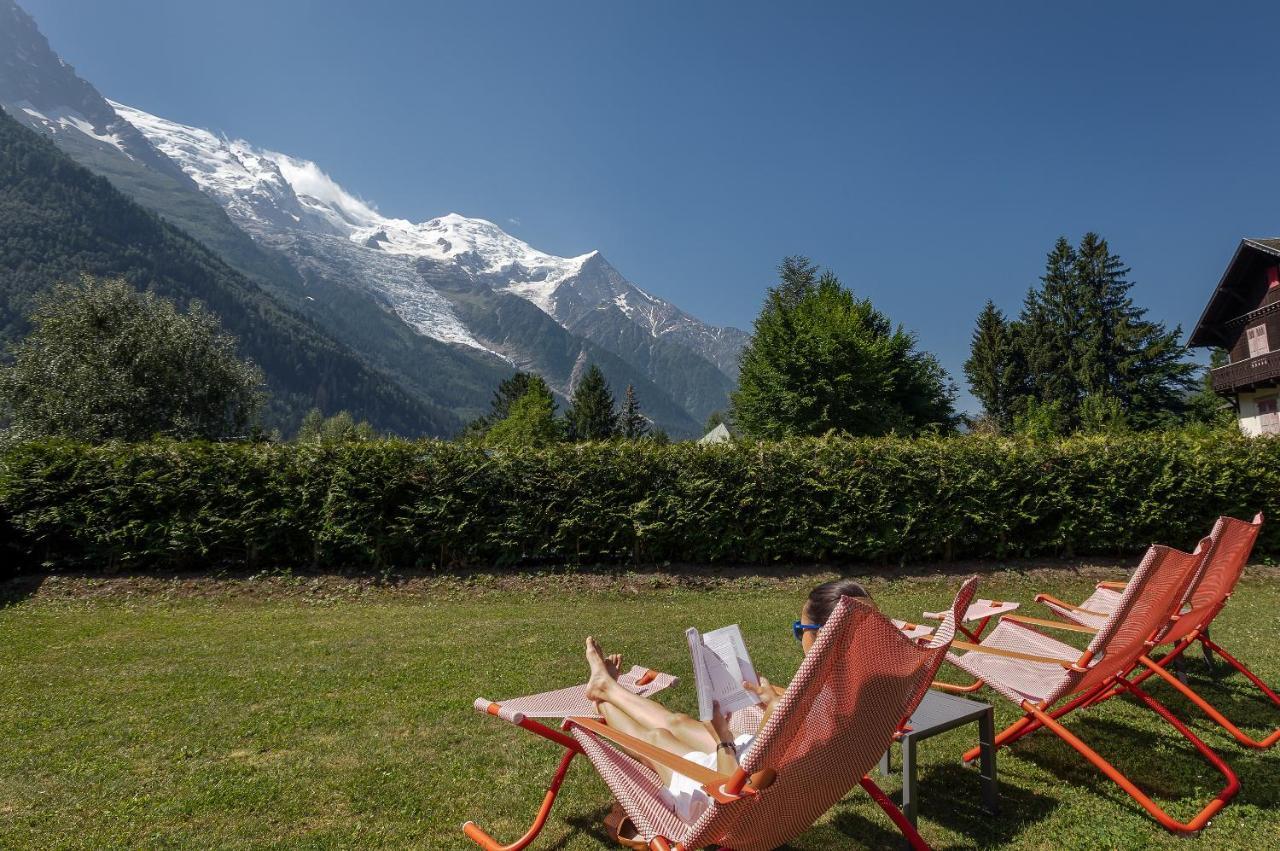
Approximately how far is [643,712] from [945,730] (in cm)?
139

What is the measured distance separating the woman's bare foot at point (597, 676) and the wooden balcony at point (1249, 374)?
31.8m

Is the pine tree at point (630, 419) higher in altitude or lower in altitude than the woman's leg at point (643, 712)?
higher

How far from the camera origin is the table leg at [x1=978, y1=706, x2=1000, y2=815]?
3.16m

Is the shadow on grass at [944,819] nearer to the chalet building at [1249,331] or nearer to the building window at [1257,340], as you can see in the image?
the chalet building at [1249,331]

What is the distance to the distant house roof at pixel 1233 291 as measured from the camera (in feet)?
83.9

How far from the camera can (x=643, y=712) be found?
2.88 m

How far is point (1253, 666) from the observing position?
5.30m

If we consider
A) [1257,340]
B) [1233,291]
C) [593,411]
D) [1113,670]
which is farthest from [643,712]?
[593,411]

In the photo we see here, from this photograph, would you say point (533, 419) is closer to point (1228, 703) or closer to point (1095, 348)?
point (1095, 348)

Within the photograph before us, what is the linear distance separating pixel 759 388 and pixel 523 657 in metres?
22.4

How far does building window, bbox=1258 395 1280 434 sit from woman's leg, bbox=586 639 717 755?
33.0 m

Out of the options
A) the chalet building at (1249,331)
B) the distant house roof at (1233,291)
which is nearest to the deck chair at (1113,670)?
the chalet building at (1249,331)

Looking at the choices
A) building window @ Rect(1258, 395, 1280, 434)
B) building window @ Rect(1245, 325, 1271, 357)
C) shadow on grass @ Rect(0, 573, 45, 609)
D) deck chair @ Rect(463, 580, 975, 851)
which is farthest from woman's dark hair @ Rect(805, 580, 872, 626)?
building window @ Rect(1245, 325, 1271, 357)

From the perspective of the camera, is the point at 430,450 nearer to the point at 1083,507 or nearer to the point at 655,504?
the point at 655,504
